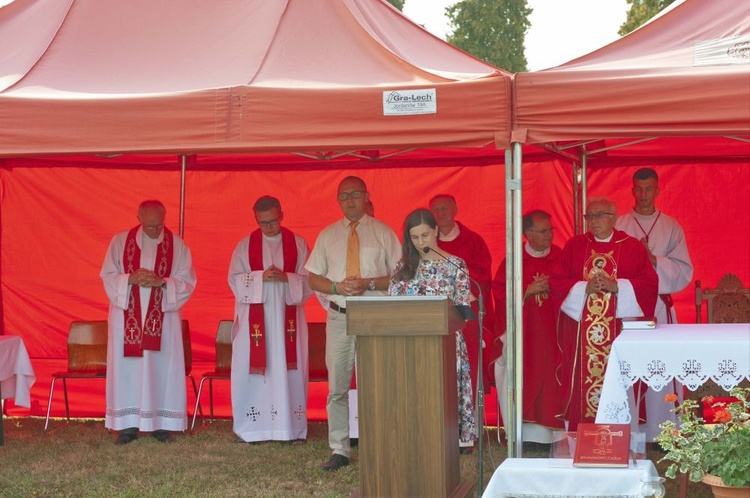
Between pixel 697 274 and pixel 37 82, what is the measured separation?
18.7 feet

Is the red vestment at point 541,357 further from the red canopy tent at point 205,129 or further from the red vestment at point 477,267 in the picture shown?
the red canopy tent at point 205,129

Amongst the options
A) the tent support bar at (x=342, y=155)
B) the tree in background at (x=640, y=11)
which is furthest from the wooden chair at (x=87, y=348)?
the tree in background at (x=640, y=11)

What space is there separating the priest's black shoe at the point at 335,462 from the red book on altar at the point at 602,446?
2.07 metres

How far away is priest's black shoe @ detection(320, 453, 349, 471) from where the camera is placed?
7.10 meters

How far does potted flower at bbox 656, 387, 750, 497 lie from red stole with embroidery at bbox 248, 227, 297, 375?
3767mm

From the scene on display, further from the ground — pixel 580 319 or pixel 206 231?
pixel 206 231

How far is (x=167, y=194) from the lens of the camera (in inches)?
396

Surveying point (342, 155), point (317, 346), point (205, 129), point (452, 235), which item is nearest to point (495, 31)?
point (342, 155)

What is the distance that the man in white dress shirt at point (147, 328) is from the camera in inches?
335

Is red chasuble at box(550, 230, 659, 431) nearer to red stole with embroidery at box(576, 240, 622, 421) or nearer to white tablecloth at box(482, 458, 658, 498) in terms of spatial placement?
red stole with embroidery at box(576, 240, 622, 421)

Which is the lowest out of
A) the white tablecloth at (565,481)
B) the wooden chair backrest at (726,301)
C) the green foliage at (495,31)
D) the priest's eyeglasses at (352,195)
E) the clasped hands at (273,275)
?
the white tablecloth at (565,481)

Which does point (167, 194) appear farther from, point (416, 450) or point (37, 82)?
point (416, 450)

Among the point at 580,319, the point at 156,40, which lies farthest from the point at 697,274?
the point at 156,40

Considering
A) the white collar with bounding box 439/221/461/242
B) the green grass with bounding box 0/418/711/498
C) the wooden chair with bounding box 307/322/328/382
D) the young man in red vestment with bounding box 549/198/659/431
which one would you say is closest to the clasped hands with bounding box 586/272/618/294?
the young man in red vestment with bounding box 549/198/659/431
